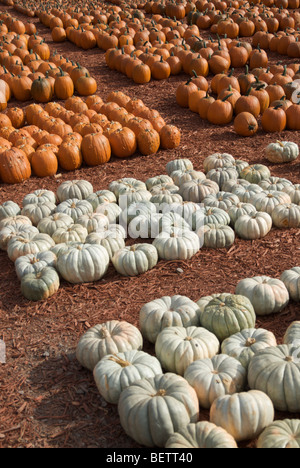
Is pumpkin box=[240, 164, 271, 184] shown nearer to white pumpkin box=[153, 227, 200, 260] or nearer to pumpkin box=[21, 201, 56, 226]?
white pumpkin box=[153, 227, 200, 260]

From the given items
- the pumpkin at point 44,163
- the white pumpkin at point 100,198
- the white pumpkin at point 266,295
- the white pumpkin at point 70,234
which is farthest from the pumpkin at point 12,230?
the white pumpkin at point 266,295

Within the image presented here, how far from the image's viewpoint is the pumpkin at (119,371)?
3.93m

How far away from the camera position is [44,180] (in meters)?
8.00

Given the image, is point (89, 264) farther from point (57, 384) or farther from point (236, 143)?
point (236, 143)

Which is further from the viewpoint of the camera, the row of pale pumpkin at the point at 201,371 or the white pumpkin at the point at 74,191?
the white pumpkin at the point at 74,191

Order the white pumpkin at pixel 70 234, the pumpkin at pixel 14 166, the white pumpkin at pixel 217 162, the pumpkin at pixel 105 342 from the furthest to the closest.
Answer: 1. the pumpkin at pixel 14 166
2. the white pumpkin at pixel 217 162
3. the white pumpkin at pixel 70 234
4. the pumpkin at pixel 105 342

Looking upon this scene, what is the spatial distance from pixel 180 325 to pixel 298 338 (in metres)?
0.98

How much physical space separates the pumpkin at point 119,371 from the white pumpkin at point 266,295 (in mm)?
1241

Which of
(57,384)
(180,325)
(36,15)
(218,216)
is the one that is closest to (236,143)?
(218,216)

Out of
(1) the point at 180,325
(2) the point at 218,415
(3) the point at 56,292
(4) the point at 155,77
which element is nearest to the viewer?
(2) the point at 218,415

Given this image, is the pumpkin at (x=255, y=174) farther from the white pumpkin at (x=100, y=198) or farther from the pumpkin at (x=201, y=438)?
the pumpkin at (x=201, y=438)

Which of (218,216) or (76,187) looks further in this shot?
(76,187)

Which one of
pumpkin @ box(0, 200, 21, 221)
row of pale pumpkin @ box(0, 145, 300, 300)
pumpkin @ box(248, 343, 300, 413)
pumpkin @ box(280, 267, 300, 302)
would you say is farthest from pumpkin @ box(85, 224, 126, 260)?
pumpkin @ box(248, 343, 300, 413)

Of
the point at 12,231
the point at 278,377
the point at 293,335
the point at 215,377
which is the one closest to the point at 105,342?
the point at 215,377
